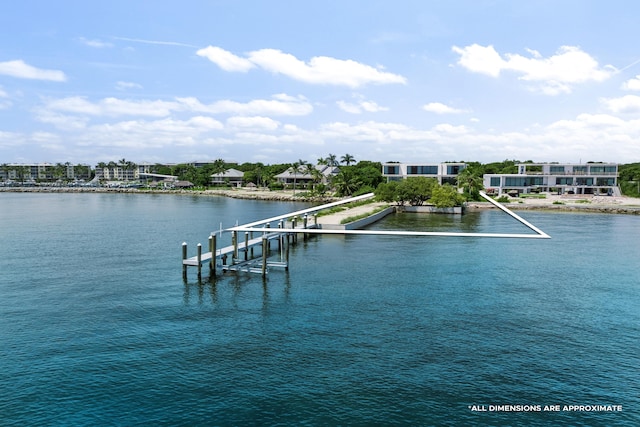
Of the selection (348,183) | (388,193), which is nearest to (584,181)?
(348,183)

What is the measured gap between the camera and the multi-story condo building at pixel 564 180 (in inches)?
5704

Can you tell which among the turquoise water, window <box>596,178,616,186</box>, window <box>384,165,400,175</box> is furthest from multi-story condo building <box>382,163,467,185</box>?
the turquoise water

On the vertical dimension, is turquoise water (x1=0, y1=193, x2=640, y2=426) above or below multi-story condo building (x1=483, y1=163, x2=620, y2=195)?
below

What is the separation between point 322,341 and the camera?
28.8 meters

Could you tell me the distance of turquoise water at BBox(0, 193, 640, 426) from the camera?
22.0m

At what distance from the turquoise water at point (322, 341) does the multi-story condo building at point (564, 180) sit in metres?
93.5

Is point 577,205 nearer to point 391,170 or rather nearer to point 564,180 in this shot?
point 564,180

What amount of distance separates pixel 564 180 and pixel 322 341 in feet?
475

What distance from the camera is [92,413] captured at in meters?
21.2

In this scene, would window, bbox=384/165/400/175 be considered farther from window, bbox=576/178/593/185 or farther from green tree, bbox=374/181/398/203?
window, bbox=576/178/593/185

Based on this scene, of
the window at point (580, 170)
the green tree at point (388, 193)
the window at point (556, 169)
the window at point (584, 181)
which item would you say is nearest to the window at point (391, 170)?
the green tree at point (388, 193)

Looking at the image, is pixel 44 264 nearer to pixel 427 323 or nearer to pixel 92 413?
pixel 92 413

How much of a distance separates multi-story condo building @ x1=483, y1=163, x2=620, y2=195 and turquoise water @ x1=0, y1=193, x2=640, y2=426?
307ft

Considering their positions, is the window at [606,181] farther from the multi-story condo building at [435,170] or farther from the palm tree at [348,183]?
the palm tree at [348,183]
